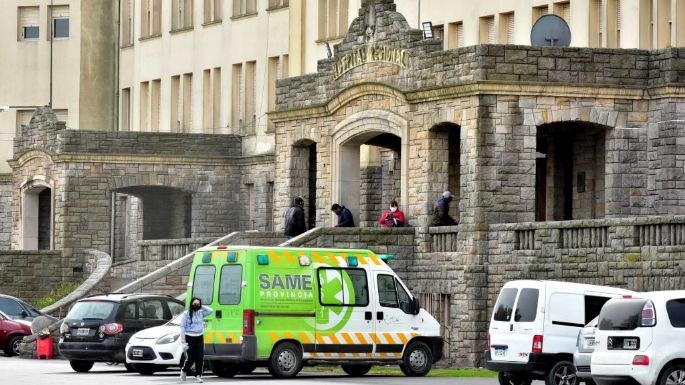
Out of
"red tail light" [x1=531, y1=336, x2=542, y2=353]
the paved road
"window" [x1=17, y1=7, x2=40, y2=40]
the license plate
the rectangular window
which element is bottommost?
the paved road

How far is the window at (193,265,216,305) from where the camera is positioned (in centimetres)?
3562

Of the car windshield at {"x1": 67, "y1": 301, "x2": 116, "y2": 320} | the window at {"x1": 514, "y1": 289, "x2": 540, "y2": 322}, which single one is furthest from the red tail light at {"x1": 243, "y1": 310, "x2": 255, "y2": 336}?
the car windshield at {"x1": 67, "y1": 301, "x2": 116, "y2": 320}

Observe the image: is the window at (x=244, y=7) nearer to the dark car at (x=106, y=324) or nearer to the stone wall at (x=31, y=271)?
the stone wall at (x=31, y=271)

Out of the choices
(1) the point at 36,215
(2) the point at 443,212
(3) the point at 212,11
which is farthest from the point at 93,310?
(3) the point at 212,11

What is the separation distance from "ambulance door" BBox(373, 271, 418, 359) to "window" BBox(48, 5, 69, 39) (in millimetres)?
44263

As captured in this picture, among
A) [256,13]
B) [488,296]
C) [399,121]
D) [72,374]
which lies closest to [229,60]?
[256,13]

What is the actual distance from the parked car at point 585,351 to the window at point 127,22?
4617 centimetres

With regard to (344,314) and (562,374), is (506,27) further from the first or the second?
(562,374)

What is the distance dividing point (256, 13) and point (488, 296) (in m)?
24.9

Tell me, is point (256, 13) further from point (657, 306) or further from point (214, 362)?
point (657, 306)

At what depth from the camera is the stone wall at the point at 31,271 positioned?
6075 cm

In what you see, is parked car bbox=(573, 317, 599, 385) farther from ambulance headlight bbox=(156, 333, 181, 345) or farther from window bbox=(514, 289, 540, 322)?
ambulance headlight bbox=(156, 333, 181, 345)

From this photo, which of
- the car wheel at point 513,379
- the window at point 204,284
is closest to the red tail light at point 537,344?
the car wheel at point 513,379

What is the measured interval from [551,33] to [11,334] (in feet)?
45.0
